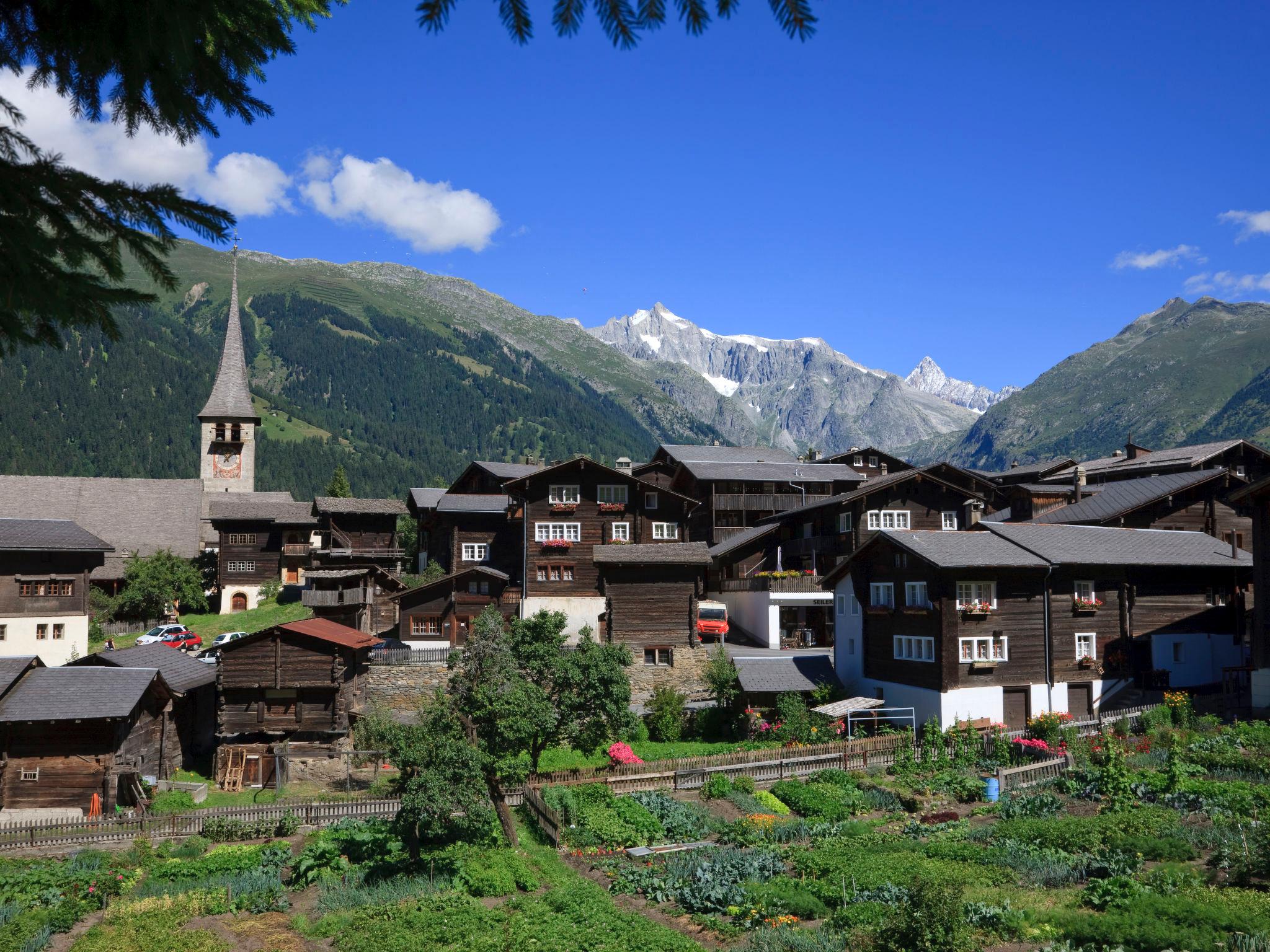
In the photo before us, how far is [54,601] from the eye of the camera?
54938mm

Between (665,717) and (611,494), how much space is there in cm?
1900

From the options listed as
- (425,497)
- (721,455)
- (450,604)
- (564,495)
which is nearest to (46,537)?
(450,604)

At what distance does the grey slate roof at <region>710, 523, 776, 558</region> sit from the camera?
6191 centimetres

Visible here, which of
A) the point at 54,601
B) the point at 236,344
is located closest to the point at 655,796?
the point at 54,601

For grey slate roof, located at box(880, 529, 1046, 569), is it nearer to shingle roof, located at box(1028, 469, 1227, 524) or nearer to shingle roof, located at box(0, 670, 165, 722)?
shingle roof, located at box(1028, 469, 1227, 524)

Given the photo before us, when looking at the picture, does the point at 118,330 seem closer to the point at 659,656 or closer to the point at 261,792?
the point at 261,792

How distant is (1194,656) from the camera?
1742 inches

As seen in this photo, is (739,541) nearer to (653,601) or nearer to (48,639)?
(653,601)

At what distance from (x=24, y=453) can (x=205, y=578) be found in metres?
112

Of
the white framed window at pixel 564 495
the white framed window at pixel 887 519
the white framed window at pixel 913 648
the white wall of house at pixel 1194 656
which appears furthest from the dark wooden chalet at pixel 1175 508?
the white framed window at pixel 564 495

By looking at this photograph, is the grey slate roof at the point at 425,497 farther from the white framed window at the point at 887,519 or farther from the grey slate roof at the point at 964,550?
the grey slate roof at the point at 964,550

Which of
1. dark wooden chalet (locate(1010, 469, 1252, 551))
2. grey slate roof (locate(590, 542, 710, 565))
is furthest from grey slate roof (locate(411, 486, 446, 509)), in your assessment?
dark wooden chalet (locate(1010, 469, 1252, 551))

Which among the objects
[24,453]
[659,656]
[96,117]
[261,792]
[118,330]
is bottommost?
[261,792]

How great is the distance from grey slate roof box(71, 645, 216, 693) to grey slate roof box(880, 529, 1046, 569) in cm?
3288
